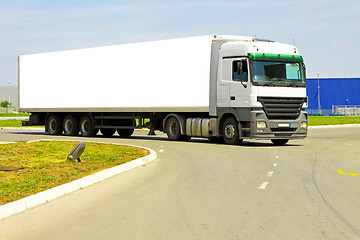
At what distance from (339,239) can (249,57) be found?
54.3ft

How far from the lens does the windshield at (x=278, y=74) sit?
23.3 metres

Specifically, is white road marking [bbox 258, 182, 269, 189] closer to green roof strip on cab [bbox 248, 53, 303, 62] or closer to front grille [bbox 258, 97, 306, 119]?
front grille [bbox 258, 97, 306, 119]

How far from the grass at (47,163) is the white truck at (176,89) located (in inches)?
177

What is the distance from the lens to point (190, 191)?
38.2 ft

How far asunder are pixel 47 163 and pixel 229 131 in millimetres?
9682

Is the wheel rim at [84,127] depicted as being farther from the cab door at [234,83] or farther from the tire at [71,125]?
the cab door at [234,83]

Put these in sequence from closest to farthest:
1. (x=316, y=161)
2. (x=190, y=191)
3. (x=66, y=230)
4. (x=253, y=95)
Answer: (x=66, y=230)
(x=190, y=191)
(x=316, y=161)
(x=253, y=95)

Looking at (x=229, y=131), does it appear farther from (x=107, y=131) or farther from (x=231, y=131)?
(x=107, y=131)

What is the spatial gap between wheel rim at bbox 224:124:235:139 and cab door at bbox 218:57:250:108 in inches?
32.9

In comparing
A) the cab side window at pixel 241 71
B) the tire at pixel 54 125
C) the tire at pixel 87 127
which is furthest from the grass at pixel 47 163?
the tire at pixel 54 125

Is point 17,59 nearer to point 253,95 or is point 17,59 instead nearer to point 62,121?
point 62,121

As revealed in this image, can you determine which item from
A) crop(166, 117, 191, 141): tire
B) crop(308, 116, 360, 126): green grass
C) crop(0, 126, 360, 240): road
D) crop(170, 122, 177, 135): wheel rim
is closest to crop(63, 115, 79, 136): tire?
crop(166, 117, 191, 141): tire

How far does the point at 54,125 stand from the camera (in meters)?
33.6

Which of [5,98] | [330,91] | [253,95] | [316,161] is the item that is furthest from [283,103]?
[5,98]
